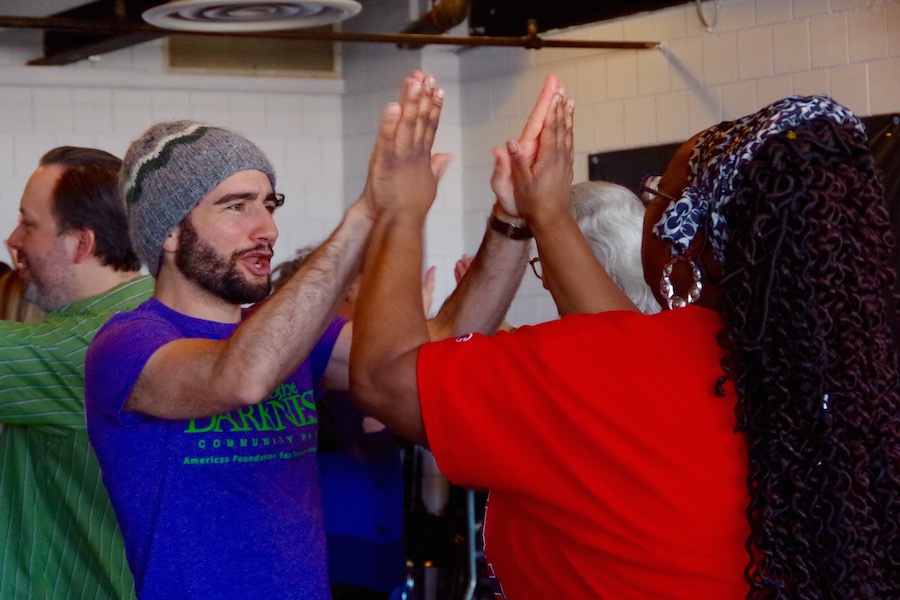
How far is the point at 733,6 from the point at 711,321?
3.89m

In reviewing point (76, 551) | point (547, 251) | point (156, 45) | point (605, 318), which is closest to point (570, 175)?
point (547, 251)

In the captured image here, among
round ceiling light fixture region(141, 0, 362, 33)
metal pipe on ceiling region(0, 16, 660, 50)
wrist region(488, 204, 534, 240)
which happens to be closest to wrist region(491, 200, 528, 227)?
wrist region(488, 204, 534, 240)

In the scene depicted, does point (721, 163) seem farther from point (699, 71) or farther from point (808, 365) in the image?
point (699, 71)

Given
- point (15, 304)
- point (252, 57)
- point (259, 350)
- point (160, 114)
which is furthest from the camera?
point (252, 57)

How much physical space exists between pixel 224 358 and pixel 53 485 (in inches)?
38.1

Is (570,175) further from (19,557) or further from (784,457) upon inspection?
(19,557)

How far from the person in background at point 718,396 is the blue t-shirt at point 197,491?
51 centimetres

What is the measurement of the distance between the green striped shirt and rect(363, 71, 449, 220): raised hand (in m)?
1.17

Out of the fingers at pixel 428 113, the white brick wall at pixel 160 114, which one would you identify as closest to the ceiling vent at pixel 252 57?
the white brick wall at pixel 160 114

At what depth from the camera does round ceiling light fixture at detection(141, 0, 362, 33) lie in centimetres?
384

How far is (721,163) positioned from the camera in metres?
1.48

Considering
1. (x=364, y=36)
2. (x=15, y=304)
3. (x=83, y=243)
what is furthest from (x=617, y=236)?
(x=364, y=36)

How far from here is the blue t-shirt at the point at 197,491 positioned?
191 cm

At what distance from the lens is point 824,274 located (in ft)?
4.58
